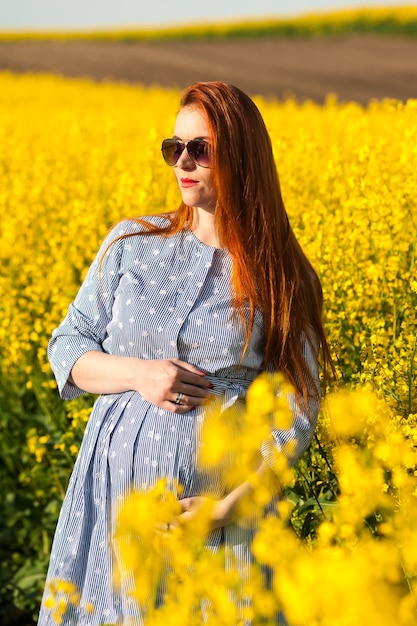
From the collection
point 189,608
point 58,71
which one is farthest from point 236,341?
point 58,71

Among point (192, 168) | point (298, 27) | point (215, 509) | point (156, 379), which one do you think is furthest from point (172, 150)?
point (298, 27)

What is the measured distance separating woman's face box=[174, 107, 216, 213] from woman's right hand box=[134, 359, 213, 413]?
0.37 metres

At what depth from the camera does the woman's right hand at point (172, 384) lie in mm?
2023

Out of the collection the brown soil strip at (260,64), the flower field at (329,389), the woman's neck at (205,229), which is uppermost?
the woman's neck at (205,229)

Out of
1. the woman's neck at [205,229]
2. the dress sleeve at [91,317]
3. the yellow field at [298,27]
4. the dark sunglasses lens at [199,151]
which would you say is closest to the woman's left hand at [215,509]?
the dress sleeve at [91,317]

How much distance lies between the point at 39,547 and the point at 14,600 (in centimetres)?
26

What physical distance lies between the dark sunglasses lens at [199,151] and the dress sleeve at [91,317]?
0.27 metres

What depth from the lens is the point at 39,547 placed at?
3848 millimetres

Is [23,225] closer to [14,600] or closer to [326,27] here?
[14,600]

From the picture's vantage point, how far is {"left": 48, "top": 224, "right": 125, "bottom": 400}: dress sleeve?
2223 millimetres

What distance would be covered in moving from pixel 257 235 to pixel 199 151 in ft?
0.76

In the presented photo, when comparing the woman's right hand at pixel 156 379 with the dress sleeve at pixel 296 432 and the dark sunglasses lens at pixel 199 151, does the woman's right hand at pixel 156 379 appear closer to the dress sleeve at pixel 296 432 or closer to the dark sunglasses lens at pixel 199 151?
the dress sleeve at pixel 296 432

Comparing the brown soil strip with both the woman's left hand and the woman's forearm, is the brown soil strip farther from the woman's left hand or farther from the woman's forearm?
the woman's left hand

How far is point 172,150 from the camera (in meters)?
2.19
